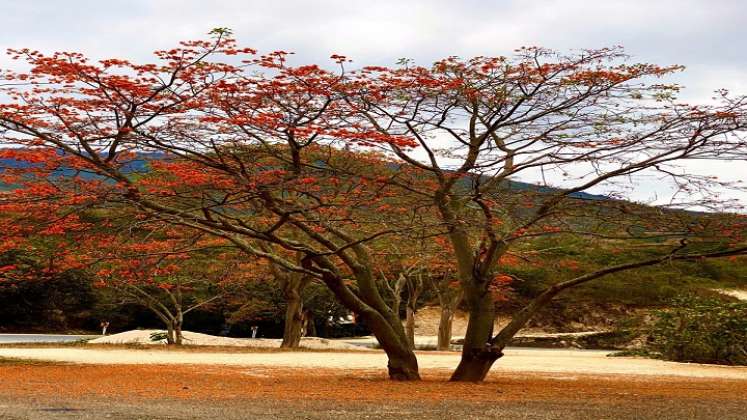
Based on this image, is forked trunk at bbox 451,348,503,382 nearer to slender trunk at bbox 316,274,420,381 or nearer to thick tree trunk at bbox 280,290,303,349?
slender trunk at bbox 316,274,420,381

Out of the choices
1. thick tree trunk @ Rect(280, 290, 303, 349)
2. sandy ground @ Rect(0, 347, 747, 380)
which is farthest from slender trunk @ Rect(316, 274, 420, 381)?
thick tree trunk @ Rect(280, 290, 303, 349)

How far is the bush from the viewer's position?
20.6m

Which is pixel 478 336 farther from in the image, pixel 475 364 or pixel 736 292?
pixel 736 292

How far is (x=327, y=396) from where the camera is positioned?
9.93 metres

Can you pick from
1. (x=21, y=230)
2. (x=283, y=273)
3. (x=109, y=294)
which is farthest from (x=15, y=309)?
(x=21, y=230)

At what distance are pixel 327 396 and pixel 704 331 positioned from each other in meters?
14.5

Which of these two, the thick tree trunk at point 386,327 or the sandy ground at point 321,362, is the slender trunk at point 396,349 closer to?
the thick tree trunk at point 386,327

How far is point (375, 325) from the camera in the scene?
12.7 m

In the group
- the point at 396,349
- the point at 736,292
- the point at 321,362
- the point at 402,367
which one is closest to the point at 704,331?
the point at 321,362

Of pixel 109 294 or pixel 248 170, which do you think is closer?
pixel 248 170

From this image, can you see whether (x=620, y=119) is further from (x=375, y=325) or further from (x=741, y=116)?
(x=375, y=325)

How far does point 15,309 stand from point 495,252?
2699 centimetres

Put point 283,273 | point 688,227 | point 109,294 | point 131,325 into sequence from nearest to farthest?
point 688,227 → point 283,273 → point 109,294 → point 131,325

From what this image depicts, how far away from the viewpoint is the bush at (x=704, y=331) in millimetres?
20609
